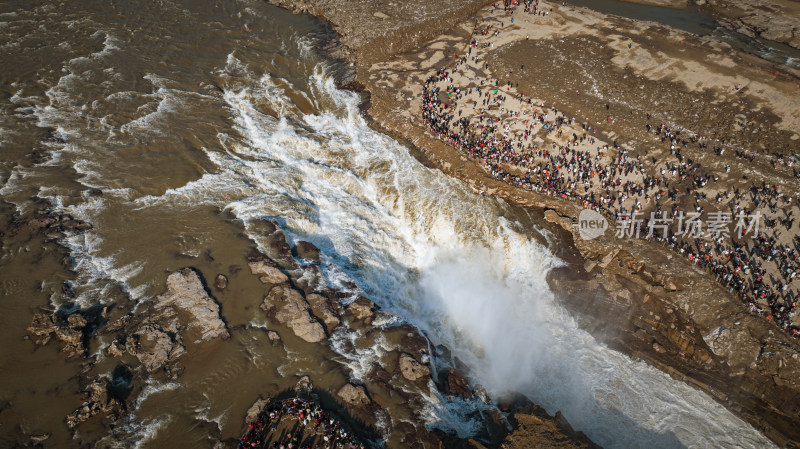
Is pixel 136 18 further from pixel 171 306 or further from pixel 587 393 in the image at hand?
pixel 587 393

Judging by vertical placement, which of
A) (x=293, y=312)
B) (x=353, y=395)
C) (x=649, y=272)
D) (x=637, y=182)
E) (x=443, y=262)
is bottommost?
(x=443, y=262)

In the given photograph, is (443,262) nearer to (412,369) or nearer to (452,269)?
(452,269)

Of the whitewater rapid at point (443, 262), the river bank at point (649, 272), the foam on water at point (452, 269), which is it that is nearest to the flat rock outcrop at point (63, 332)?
the whitewater rapid at point (443, 262)

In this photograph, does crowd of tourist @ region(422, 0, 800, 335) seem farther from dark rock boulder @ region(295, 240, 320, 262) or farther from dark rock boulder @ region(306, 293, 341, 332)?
dark rock boulder @ region(306, 293, 341, 332)

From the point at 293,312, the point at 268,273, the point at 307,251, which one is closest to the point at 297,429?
the point at 293,312

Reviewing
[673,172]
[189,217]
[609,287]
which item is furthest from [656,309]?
[189,217]

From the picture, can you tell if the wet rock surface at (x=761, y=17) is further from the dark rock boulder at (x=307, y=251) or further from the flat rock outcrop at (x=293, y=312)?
the flat rock outcrop at (x=293, y=312)

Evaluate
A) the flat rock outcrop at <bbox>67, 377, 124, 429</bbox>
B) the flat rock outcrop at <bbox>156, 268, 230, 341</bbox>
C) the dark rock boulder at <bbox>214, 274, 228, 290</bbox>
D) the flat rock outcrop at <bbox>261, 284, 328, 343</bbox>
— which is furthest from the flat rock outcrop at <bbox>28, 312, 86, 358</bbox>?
the flat rock outcrop at <bbox>261, 284, 328, 343</bbox>
